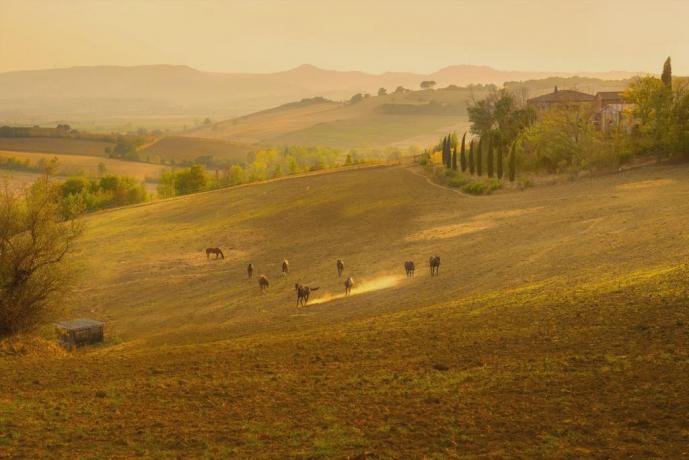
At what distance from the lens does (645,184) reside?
2041 inches

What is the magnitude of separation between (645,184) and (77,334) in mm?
43839

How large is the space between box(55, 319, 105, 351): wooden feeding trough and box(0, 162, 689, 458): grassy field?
4.64 ft

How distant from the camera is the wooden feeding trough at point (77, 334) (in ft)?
103

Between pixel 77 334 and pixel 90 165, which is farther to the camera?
pixel 90 165

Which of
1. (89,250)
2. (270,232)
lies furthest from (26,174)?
(270,232)

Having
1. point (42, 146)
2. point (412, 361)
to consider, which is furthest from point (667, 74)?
point (42, 146)

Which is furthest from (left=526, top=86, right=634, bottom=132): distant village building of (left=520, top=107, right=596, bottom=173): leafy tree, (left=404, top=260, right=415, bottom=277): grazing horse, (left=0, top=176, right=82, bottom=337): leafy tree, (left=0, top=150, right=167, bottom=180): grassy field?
(left=0, top=150, right=167, bottom=180): grassy field

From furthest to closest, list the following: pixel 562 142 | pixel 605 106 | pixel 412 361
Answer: pixel 605 106, pixel 562 142, pixel 412 361

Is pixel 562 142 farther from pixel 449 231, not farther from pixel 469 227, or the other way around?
pixel 449 231

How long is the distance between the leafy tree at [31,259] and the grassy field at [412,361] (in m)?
3.48

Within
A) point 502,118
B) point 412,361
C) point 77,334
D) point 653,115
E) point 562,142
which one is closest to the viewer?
point 412,361

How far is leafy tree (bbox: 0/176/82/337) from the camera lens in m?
27.0

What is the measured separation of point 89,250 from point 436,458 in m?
57.4

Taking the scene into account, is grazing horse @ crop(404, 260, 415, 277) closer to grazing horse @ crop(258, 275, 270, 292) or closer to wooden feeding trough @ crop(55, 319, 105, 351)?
grazing horse @ crop(258, 275, 270, 292)
